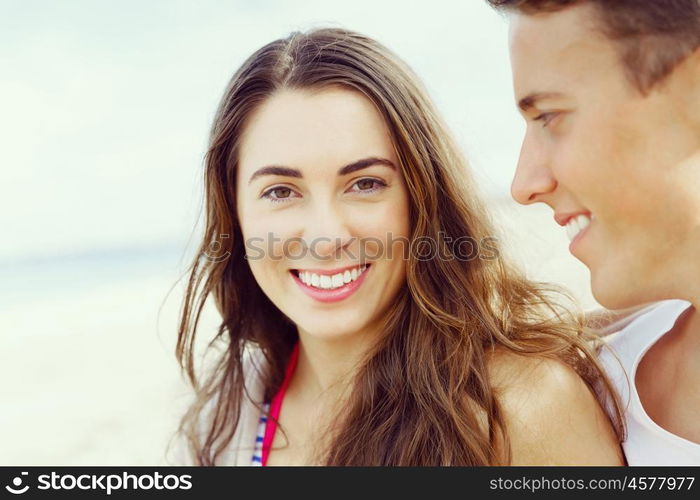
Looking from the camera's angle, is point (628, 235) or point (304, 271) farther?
point (304, 271)

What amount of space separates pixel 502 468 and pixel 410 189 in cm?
113

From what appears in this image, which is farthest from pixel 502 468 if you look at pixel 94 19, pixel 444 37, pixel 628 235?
pixel 94 19

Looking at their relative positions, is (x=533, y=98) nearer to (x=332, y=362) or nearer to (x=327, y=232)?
(x=327, y=232)

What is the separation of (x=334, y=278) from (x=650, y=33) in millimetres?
1467

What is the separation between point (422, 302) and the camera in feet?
9.86

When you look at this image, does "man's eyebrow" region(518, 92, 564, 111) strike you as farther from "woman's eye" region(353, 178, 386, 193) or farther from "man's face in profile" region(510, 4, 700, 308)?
"woman's eye" region(353, 178, 386, 193)

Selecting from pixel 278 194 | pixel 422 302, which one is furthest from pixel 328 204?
pixel 422 302

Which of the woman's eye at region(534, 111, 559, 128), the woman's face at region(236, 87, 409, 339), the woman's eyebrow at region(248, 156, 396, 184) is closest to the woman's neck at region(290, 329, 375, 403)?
the woman's face at region(236, 87, 409, 339)

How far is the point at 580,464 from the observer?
2564 millimetres

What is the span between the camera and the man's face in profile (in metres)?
2.24

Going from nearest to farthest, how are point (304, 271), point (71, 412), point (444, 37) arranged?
point (304, 271) → point (71, 412) → point (444, 37)

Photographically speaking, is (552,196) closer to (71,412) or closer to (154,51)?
(71,412)

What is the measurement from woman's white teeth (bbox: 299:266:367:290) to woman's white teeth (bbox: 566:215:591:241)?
841 millimetres

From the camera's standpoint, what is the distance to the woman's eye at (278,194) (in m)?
2.94
